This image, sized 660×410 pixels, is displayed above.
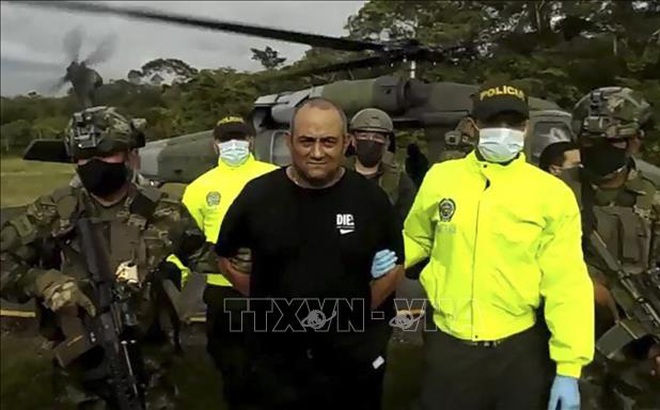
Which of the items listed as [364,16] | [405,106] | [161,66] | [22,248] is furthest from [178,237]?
[364,16]

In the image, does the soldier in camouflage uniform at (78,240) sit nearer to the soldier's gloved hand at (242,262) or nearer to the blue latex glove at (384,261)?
the soldier's gloved hand at (242,262)

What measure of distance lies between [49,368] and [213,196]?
1.68m

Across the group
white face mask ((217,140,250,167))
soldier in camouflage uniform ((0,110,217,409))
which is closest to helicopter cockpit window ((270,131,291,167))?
white face mask ((217,140,250,167))

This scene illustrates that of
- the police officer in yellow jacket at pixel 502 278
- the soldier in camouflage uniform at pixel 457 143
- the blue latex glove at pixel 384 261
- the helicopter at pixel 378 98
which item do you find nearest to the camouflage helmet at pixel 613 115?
the police officer in yellow jacket at pixel 502 278

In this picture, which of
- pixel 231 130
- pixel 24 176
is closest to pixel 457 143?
pixel 231 130

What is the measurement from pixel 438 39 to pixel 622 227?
195 inches

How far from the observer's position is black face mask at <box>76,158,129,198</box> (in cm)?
267

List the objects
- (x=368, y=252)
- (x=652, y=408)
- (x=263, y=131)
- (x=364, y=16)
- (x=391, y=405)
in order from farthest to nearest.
Result: (x=364, y=16)
(x=263, y=131)
(x=391, y=405)
(x=652, y=408)
(x=368, y=252)

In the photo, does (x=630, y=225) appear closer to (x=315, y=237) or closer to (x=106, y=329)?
(x=315, y=237)

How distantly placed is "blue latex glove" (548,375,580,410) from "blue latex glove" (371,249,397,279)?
0.54 meters

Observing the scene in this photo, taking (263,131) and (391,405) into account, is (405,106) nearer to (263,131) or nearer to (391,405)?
(263,131)

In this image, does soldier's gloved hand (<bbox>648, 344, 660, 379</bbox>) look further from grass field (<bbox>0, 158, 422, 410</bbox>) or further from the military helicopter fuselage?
the military helicopter fuselage

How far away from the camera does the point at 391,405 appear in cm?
396

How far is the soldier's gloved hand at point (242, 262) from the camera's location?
2.52m
